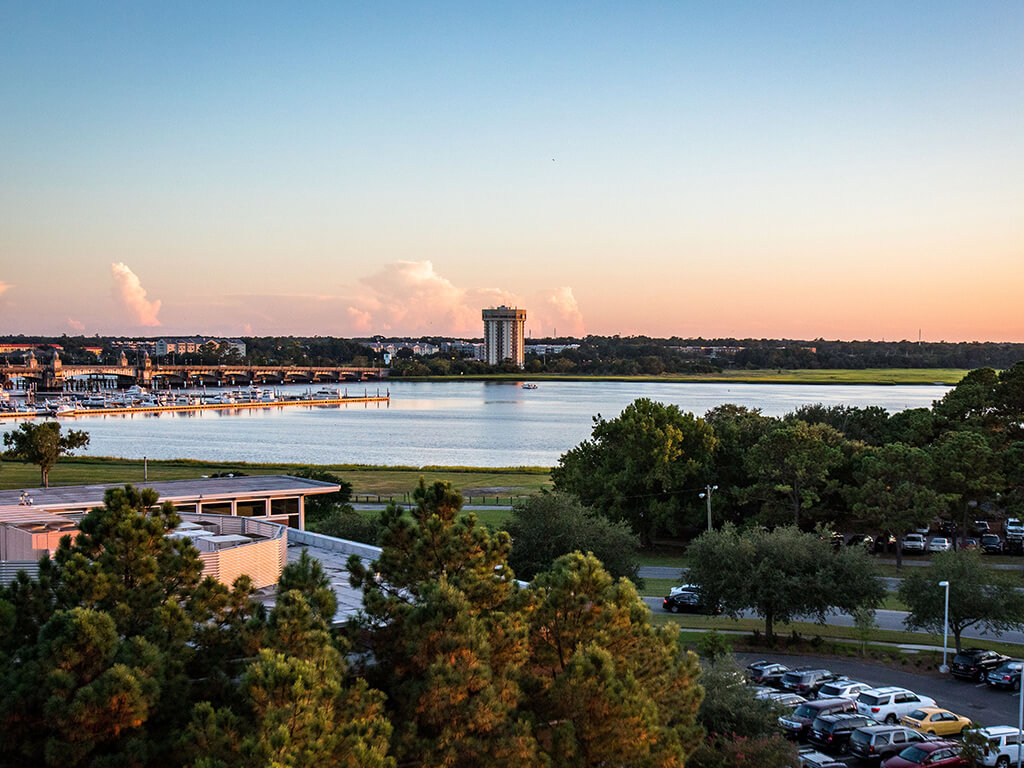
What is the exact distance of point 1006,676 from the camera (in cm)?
2278

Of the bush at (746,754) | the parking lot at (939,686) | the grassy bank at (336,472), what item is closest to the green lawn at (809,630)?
the parking lot at (939,686)

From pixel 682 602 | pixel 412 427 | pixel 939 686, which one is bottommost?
pixel 412 427

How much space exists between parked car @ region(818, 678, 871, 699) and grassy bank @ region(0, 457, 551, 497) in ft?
114

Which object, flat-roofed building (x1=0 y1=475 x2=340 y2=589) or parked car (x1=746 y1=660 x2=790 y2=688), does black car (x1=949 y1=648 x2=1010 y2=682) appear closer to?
parked car (x1=746 y1=660 x2=790 y2=688)

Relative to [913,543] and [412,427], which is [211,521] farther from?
[412,427]

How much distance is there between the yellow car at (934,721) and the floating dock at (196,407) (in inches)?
5625

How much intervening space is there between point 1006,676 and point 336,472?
5334 centimetres

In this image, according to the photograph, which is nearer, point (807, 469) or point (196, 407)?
point (807, 469)

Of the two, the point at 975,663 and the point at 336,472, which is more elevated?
the point at 975,663

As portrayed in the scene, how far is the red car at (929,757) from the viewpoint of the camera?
17.3m

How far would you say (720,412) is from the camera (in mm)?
57656

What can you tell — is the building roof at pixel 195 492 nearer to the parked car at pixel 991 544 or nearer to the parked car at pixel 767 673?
the parked car at pixel 767 673

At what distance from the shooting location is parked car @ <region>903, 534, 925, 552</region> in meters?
41.0

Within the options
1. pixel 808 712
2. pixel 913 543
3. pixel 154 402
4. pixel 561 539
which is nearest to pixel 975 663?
pixel 808 712
